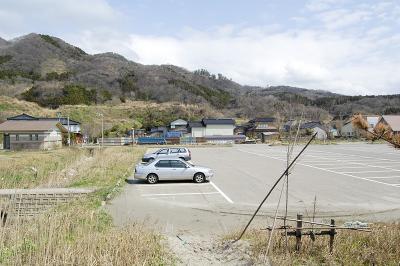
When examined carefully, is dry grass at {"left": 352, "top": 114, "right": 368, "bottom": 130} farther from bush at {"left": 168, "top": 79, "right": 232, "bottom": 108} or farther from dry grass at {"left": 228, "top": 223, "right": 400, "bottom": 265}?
bush at {"left": 168, "top": 79, "right": 232, "bottom": 108}

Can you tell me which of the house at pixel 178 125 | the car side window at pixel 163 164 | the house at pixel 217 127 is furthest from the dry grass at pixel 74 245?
the house at pixel 178 125

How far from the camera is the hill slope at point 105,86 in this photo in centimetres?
12619

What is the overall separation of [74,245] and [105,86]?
15101 cm

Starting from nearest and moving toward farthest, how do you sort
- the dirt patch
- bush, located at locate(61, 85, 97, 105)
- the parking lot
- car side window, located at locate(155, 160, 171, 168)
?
the dirt patch → the parking lot → car side window, located at locate(155, 160, 171, 168) → bush, located at locate(61, 85, 97, 105)

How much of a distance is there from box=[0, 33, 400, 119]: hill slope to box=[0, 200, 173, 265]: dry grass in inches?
4170

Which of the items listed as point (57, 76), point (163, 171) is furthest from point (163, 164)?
point (57, 76)

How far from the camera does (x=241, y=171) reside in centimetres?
2653

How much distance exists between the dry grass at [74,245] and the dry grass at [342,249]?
6.99ft

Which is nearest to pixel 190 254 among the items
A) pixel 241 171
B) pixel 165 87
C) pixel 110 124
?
pixel 241 171

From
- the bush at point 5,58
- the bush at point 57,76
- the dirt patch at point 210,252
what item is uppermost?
the bush at point 5,58

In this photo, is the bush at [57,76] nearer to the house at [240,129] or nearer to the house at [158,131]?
the house at [158,131]

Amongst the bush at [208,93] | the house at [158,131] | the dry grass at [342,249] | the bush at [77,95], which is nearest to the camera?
the dry grass at [342,249]

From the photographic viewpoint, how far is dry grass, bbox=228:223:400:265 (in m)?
7.70

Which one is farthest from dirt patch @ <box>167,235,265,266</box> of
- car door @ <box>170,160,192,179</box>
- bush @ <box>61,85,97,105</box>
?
bush @ <box>61,85,97,105</box>
